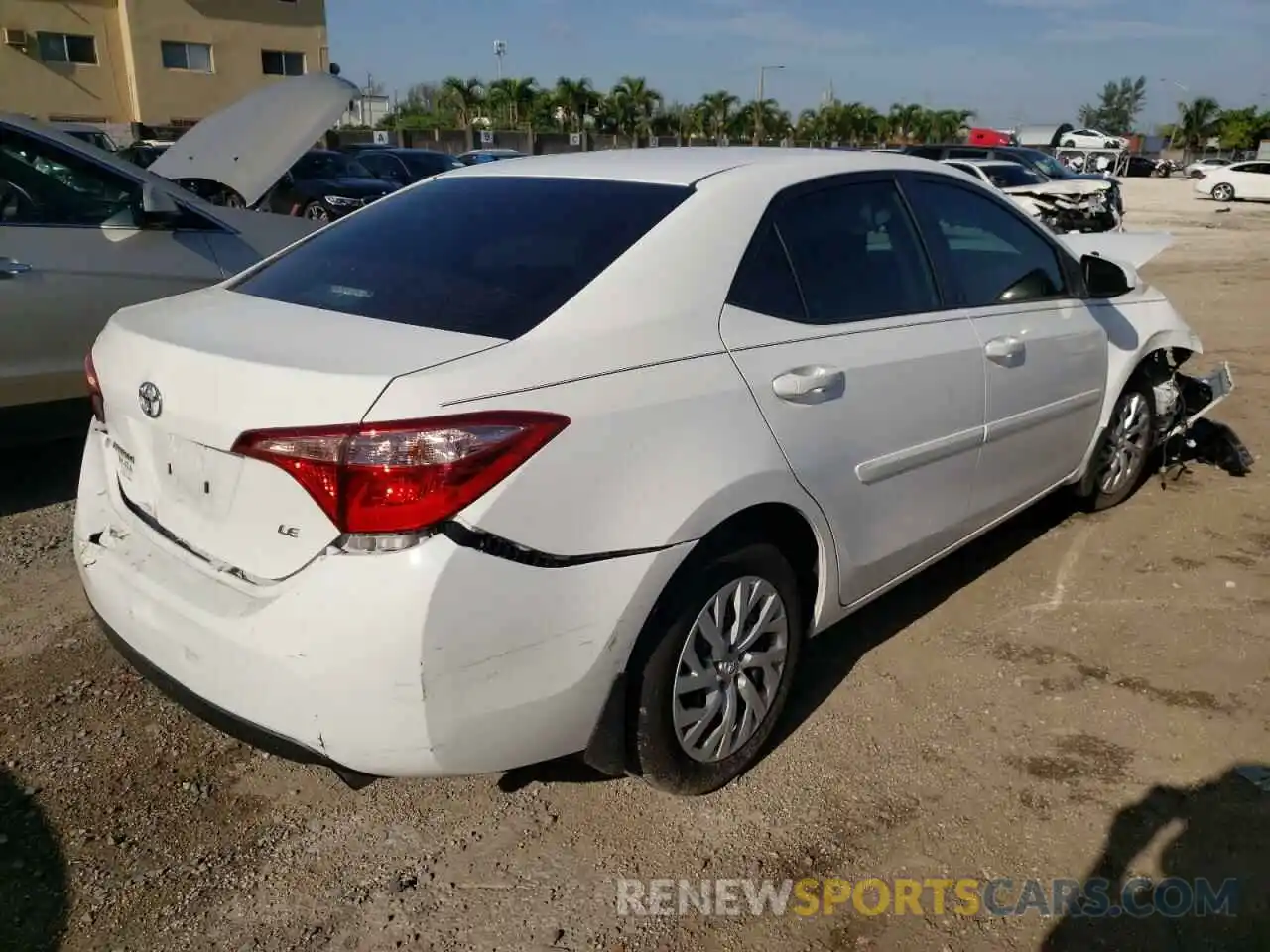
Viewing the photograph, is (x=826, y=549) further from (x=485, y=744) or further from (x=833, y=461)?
(x=485, y=744)

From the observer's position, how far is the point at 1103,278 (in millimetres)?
4141

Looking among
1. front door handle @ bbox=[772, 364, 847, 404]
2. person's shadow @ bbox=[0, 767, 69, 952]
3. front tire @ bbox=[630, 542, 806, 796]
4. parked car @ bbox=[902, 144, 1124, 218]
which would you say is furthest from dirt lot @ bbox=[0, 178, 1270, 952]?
parked car @ bbox=[902, 144, 1124, 218]

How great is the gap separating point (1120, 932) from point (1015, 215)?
8.72 ft

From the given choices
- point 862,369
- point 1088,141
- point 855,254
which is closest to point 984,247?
point 855,254

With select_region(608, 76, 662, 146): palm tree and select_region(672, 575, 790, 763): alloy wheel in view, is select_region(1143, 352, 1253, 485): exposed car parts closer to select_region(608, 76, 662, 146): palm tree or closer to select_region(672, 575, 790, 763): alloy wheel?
select_region(672, 575, 790, 763): alloy wheel

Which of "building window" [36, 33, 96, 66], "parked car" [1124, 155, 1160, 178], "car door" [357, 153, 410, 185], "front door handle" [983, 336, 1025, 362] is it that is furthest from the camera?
"parked car" [1124, 155, 1160, 178]

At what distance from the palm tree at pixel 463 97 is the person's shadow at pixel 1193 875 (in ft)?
194

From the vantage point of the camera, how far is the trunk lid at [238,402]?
2.11 metres

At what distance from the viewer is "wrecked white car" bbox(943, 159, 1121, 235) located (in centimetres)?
1587

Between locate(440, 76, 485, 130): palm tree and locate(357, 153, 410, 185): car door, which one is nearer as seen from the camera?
locate(357, 153, 410, 185): car door

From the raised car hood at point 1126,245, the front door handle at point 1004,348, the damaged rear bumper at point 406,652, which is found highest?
the raised car hood at point 1126,245

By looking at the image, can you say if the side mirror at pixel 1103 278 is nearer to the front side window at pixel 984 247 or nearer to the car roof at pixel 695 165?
the front side window at pixel 984 247

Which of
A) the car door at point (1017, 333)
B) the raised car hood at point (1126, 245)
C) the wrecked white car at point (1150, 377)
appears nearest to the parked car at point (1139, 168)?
the raised car hood at point (1126, 245)

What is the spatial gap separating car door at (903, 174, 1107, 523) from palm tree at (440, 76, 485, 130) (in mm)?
57444
